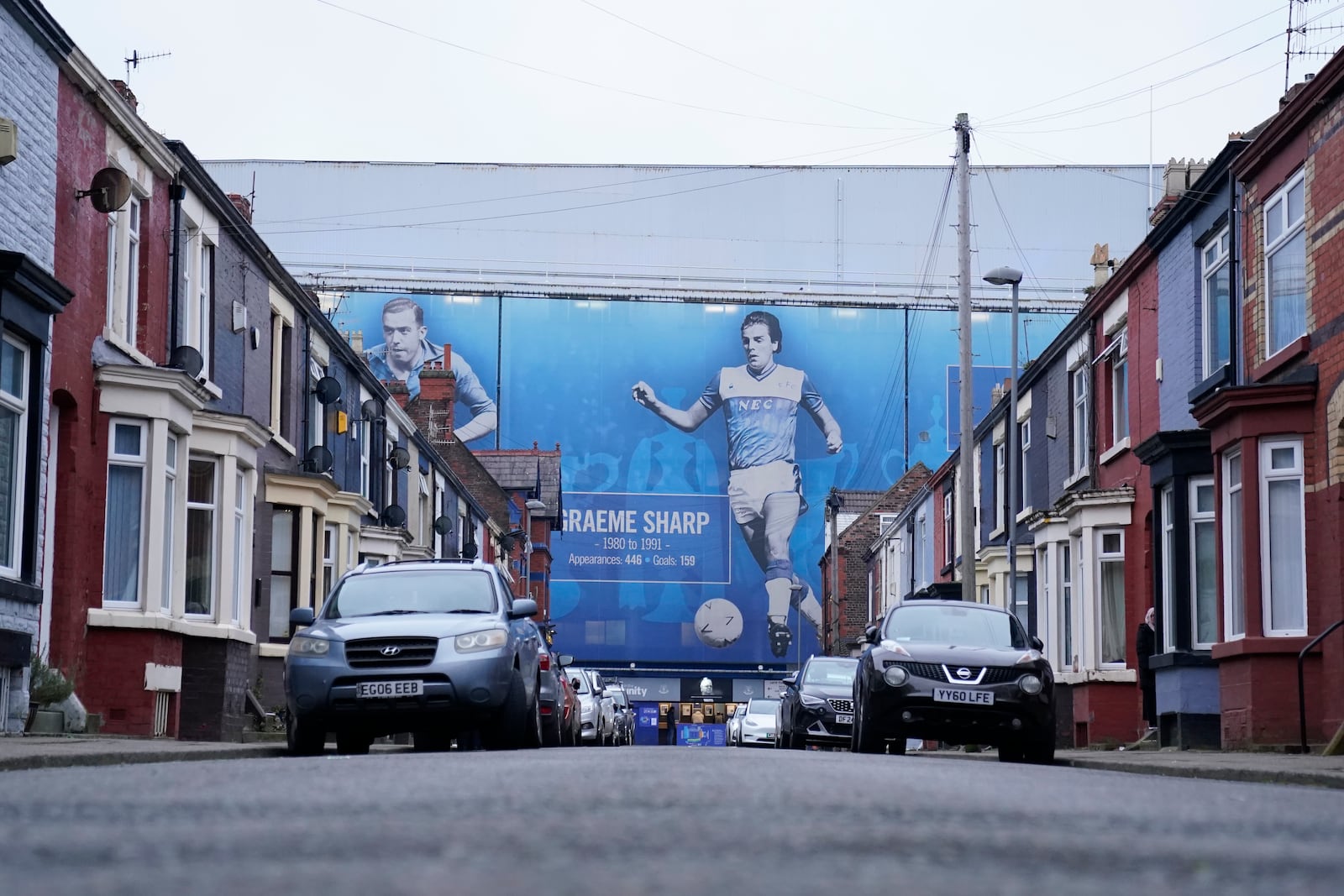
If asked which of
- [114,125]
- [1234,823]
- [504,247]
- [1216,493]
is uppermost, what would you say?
[504,247]

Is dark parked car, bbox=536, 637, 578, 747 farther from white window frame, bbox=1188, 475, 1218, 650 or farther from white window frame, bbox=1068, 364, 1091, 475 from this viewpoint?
white window frame, bbox=1068, 364, 1091, 475

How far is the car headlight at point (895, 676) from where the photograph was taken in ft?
54.6

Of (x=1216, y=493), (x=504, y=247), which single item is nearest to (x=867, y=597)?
(x=504, y=247)

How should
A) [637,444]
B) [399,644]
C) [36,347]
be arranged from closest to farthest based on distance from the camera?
[399,644] < [36,347] < [637,444]

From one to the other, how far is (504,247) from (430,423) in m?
14.7

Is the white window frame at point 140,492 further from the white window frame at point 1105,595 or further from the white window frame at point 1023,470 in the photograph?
the white window frame at point 1023,470

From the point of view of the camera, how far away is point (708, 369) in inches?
2427

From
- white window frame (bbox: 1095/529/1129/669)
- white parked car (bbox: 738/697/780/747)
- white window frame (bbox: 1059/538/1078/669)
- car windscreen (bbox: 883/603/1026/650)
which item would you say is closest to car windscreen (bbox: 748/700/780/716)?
white parked car (bbox: 738/697/780/747)

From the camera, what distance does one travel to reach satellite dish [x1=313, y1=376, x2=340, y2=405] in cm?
3044

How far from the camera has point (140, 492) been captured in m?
20.5

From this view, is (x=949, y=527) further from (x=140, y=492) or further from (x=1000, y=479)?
(x=140, y=492)

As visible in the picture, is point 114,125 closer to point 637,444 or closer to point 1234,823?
point 1234,823

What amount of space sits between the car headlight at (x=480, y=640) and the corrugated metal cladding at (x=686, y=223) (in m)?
51.8

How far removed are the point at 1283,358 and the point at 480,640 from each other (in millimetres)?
10025
